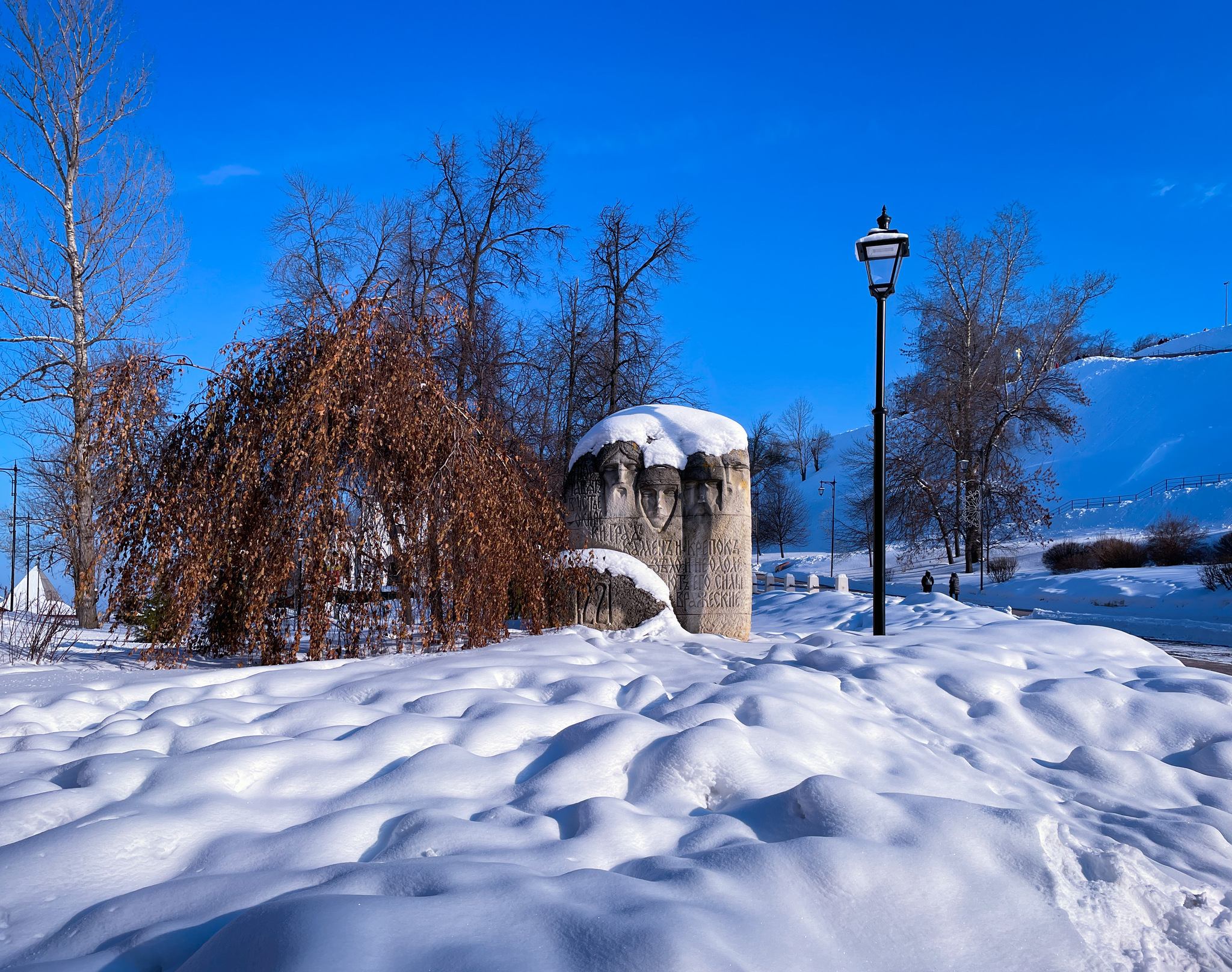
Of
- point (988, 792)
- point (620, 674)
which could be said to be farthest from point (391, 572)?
point (988, 792)

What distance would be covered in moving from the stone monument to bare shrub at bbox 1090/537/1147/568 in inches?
841

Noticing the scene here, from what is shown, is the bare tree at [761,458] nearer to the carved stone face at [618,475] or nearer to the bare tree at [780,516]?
the bare tree at [780,516]

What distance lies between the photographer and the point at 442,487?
5.52 metres

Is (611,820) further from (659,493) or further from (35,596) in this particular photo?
(35,596)

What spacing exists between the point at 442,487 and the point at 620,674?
201cm

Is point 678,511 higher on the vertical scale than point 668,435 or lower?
lower

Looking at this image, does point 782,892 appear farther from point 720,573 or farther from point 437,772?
point 720,573

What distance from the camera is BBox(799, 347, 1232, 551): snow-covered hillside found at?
130ft

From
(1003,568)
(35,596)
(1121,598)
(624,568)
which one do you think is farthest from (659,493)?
(1003,568)

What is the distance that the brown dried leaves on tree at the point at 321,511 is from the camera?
4957 millimetres

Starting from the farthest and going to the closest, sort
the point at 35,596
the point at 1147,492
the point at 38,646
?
the point at 1147,492 < the point at 35,596 < the point at 38,646

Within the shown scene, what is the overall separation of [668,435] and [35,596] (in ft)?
53.7

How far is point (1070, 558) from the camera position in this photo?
2498 cm

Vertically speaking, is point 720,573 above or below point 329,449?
below
